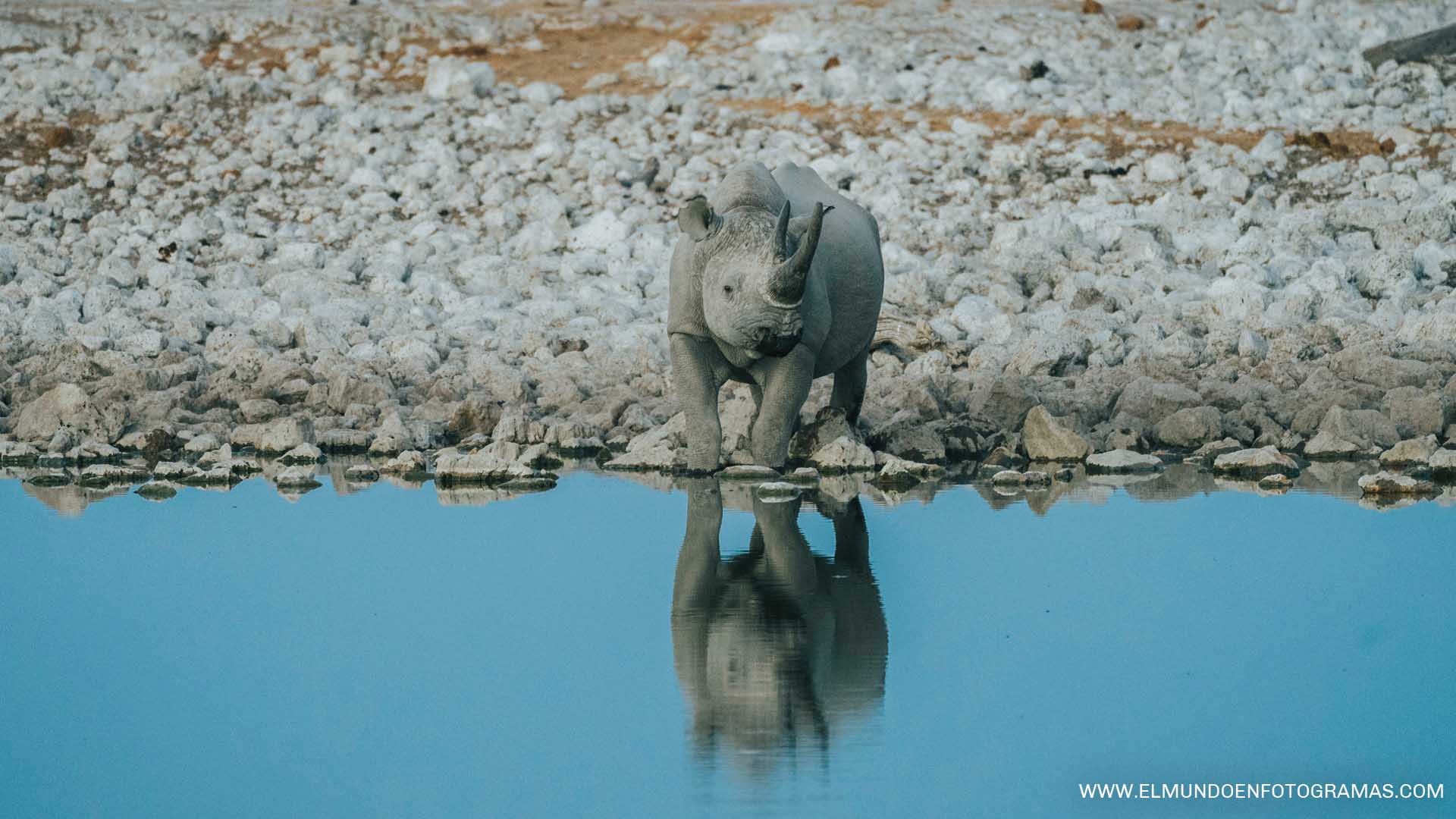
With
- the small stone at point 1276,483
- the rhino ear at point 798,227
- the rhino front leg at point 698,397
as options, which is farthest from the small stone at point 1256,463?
the rhino front leg at point 698,397

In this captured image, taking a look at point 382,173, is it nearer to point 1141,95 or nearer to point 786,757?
point 1141,95

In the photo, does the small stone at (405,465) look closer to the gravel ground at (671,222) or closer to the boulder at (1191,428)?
the gravel ground at (671,222)

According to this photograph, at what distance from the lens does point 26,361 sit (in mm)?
12031

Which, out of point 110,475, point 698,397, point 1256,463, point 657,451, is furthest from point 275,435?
point 1256,463

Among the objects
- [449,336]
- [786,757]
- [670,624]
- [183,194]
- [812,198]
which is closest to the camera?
[786,757]

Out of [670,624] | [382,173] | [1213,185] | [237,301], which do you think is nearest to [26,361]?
[237,301]

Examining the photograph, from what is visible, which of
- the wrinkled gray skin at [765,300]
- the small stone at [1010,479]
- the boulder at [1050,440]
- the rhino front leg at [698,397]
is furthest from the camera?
the boulder at [1050,440]

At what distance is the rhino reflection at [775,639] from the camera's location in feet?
16.9

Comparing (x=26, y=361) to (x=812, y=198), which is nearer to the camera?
(x=812, y=198)

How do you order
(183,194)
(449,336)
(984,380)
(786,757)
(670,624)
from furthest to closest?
(183,194) < (449,336) < (984,380) < (670,624) < (786,757)

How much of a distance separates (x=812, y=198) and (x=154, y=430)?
12.8 ft

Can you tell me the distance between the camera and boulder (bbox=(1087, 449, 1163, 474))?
9.66m

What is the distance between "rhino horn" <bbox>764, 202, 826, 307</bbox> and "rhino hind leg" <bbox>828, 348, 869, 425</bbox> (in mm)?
2053

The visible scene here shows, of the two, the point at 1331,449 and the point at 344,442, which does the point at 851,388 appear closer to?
the point at 1331,449
